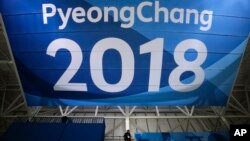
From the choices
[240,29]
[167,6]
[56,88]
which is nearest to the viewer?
[167,6]

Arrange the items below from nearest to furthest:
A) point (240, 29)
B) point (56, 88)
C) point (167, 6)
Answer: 1. point (167, 6)
2. point (240, 29)
3. point (56, 88)

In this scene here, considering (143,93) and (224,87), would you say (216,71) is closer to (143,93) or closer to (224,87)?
(224,87)

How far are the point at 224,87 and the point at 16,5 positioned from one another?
6.19 m

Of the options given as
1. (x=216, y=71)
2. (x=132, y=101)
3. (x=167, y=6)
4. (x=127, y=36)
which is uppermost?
(x=167, y=6)

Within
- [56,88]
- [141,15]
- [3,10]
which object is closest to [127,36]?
[141,15]

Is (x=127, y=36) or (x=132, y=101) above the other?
(x=127, y=36)

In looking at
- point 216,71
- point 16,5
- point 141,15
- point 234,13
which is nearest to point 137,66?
point 141,15

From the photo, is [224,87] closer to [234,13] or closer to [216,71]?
[216,71]

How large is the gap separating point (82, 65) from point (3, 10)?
2.47 m

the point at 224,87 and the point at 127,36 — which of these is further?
the point at 224,87

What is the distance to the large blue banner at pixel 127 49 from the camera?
283 inches

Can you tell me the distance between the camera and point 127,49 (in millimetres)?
7660

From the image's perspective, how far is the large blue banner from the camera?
283 inches

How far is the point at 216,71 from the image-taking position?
805 centimetres
